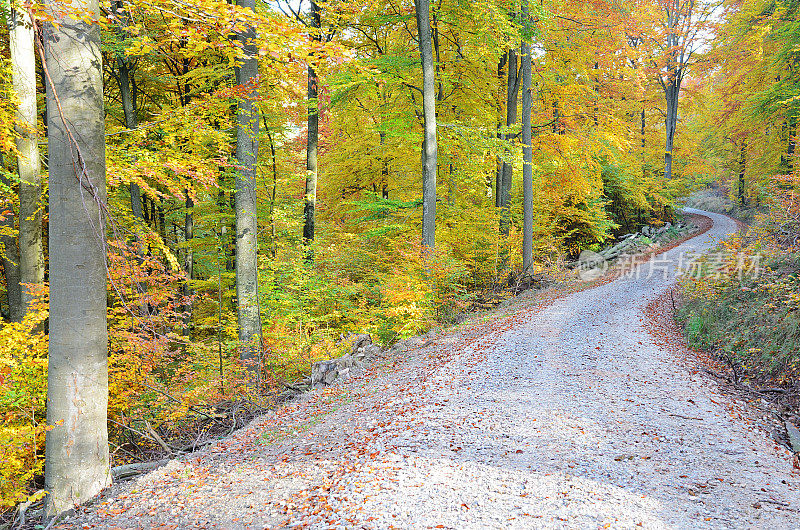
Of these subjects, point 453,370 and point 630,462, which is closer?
point 630,462

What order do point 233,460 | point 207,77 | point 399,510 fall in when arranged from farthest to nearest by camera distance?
point 207,77, point 233,460, point 399,510

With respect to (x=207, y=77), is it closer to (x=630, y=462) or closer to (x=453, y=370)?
(x=453, y=370)

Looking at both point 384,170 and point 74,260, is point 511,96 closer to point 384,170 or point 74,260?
point 384,170

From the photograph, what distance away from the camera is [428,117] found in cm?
1074

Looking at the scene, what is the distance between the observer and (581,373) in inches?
265

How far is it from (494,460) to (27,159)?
753cm

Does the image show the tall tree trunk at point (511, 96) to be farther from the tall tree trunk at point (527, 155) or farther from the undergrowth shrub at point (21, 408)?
the undergrowth shrub at point (21, 408)

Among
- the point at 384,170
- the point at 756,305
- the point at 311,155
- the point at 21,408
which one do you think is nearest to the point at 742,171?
the point at 384,170

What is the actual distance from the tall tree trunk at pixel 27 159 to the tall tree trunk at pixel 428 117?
7385 mm

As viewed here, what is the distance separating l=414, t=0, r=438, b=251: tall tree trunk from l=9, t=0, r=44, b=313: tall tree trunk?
24.2 ft

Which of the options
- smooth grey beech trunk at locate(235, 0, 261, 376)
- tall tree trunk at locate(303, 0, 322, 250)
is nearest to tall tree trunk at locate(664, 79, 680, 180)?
tall tree trunk at locate(303, 0, 322, 250)

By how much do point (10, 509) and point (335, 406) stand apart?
374 cm

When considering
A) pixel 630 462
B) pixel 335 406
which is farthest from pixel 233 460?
pixel 630 462

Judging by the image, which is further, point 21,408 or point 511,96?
point 511,96
